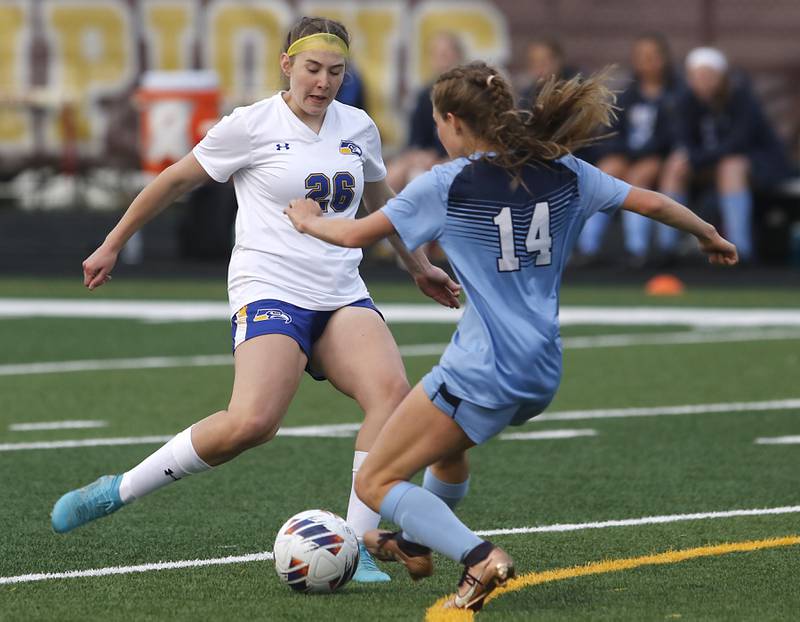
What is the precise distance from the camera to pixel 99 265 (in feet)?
22.2

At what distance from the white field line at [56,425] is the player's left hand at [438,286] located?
369 cm

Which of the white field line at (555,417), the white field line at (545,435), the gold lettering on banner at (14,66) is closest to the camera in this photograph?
the white field line at (555,417)

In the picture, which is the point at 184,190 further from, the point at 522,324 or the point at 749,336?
the point at 749,336

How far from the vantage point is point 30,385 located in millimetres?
11703

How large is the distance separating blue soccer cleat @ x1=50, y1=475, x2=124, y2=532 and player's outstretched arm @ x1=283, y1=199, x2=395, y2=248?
130 cm

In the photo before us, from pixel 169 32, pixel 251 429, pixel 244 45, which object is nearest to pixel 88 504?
pixel 251 429

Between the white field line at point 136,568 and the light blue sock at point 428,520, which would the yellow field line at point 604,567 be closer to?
the light blue sock at point 428,520

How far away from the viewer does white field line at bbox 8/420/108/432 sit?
996 cm

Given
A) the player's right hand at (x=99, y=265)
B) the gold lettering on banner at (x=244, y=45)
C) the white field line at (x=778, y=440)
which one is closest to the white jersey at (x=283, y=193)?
the player's right hand at (x=99, y=265)

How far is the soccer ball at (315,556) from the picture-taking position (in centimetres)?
612

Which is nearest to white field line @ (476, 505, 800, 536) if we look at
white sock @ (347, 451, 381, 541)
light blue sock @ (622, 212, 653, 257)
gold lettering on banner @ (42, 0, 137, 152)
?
white sock @ (347, 451, 381, 541)

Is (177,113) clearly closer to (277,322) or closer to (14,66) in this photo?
(14,66)

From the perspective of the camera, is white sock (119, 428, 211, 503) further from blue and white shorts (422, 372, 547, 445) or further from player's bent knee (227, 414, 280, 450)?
blue and white shorts (422, 372, 547, 445)

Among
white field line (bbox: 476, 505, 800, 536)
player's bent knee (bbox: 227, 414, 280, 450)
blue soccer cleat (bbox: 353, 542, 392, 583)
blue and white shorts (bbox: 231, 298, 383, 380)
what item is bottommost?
white field line (bbox: 476, 505, 800, 536)
